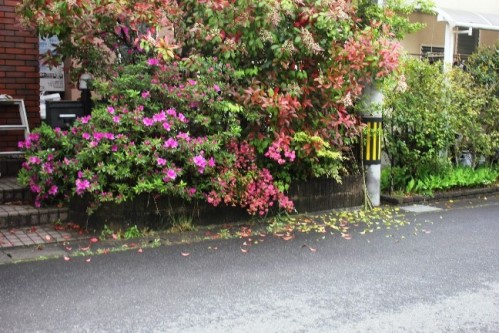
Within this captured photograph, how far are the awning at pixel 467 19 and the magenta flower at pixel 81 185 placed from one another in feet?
26.8

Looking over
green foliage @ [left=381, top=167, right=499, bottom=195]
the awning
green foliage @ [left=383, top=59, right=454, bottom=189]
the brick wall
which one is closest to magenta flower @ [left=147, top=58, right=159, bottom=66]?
the brick wall

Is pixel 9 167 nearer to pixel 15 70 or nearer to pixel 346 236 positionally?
pixel 15 70

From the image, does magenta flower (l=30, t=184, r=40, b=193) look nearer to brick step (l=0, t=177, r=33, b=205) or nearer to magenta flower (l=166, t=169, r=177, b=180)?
brick step (l=0, t=177, r=33, b=205)

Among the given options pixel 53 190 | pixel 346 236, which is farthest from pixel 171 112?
pixel 346 236

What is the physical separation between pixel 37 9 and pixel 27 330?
450 centimetres

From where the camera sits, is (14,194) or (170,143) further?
(14,194)

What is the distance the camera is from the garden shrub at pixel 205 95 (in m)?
6.70

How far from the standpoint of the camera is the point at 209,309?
15.0 ft

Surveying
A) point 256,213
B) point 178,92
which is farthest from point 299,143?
point 178,92

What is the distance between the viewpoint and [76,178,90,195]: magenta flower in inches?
254

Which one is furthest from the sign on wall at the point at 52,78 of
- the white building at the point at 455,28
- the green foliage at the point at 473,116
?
the white building at the point at 455,28

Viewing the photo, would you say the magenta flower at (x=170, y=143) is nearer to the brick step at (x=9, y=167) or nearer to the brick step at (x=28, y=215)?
the brick step at (x=28, y=215)

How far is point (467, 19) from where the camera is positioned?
1280 cm

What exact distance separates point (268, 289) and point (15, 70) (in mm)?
5871
